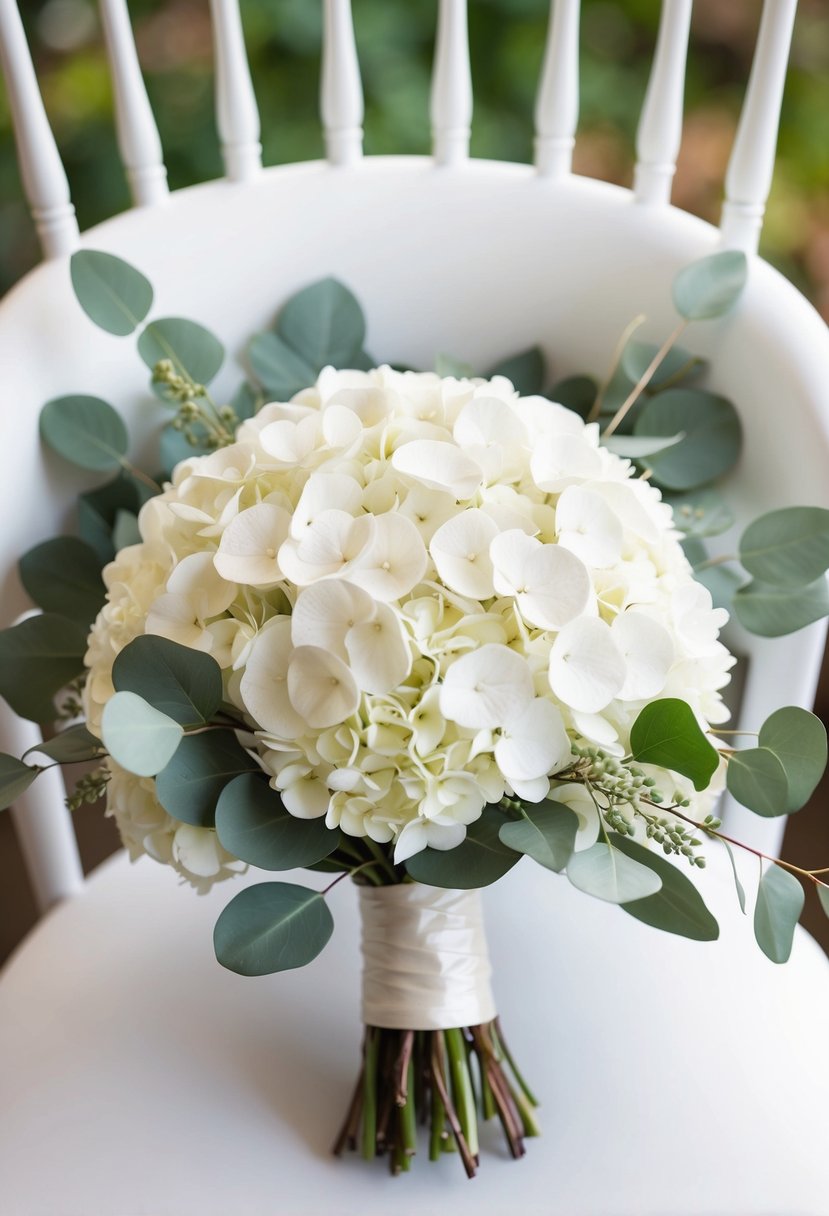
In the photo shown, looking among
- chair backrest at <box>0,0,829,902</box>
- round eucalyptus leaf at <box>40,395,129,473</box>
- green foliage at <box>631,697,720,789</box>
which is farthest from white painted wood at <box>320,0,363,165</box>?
green foliage at <box>631,697,720,789</box>

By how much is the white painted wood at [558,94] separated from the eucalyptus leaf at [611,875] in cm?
48

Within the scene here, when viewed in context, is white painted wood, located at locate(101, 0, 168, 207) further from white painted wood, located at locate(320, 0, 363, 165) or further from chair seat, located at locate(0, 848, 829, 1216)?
chair seat, located at locate(0, 848, 829, 1216)

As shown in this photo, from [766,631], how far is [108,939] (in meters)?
0.47

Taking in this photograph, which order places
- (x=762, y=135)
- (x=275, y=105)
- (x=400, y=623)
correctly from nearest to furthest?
1. (x=400, y=623)
2. (x=762, y=135)
3. (x=275, y=105)

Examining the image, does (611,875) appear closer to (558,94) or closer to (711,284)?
(711,284)

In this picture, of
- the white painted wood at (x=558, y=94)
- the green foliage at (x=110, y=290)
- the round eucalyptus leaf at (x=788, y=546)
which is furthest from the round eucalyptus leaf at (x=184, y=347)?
the round eucalyptus leaf at (x=788, y=546)

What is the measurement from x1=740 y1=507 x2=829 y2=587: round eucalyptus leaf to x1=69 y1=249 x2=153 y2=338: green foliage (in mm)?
399

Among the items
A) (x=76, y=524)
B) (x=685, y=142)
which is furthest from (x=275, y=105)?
(x=76, y=524)

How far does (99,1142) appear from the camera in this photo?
0.61m

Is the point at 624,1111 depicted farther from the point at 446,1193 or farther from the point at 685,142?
the point at 685,142

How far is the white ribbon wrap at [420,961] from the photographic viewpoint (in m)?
0.58

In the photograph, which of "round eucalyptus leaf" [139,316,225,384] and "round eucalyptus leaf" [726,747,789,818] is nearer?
"round eucalyptus leaf" [726,747,789,818]

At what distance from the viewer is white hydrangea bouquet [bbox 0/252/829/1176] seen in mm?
460

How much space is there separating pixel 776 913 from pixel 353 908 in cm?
34
